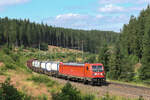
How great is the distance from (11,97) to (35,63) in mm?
49116

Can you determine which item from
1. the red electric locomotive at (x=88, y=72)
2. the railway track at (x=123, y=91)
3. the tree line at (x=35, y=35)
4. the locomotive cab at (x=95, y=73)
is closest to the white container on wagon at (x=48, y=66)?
the red electric locomotive at (x=88, y=72)

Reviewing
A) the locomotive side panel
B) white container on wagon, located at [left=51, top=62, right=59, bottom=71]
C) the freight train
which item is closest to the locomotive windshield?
the freight train

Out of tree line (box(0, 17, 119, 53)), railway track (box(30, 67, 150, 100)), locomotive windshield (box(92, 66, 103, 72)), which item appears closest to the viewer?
railway track (box(30, 67, 150, 100))

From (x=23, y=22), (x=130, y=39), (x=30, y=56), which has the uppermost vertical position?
(x=23, y=22)

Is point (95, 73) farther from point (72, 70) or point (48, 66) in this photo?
point (48, 66)

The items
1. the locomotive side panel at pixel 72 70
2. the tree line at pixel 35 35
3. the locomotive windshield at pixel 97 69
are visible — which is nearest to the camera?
the locomotive windshield at pixel 97 69

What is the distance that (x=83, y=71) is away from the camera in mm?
34500

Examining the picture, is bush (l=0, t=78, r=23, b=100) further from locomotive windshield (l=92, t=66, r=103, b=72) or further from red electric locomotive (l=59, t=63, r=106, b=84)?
locomotive windshield (l=92, t=66, r=103, b=72)

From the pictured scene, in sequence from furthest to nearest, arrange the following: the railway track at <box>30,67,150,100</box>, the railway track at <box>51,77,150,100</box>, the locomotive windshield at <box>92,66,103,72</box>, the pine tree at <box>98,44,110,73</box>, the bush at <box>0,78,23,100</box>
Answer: the pine tree at <box>98,44,110,73</box>
the locomotive windshield at <box>92,66,103,72</box>
the railway track at <box>30,67,150,100</box>
the railway track at <box>51,77,150,100</box>
the bush at <box>0,78,23,100</box>

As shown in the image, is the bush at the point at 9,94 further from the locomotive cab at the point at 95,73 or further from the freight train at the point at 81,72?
the freight train at the point at 81,72

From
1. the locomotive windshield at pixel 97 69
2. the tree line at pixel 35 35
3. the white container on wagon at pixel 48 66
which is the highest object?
the tree line at pixel 35 35

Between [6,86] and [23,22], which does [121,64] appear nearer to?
[6,86]

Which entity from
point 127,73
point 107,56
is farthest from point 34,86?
point 107,56

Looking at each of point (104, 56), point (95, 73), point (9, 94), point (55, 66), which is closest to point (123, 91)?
point (95, 73)
